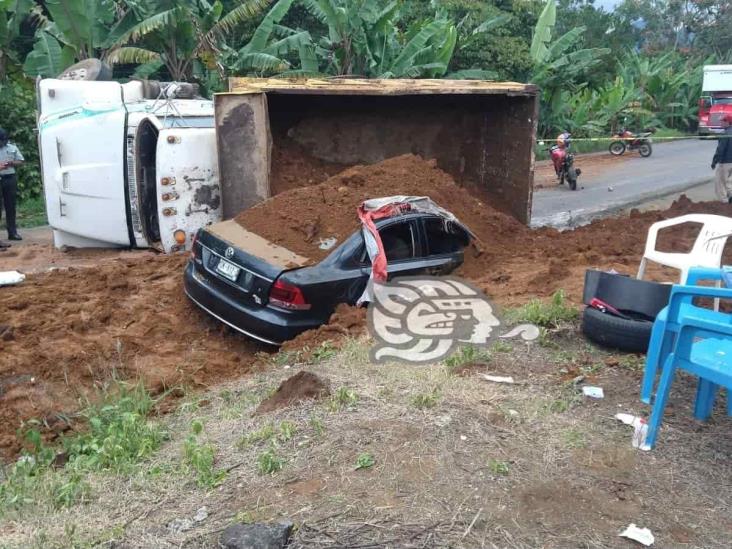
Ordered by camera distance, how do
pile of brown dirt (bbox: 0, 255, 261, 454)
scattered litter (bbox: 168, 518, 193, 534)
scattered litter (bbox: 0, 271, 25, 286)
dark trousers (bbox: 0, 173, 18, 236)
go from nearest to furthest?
1. scattered litter (bbox: 168, 518, 193, 534)
2. pile of brown dirt (bbox: 0, 255, 261, 454)
3. scattered litter (bbox: 0, 271, 25, 286)
4. dark trousers (bbox: 0, 173, 18, 236)

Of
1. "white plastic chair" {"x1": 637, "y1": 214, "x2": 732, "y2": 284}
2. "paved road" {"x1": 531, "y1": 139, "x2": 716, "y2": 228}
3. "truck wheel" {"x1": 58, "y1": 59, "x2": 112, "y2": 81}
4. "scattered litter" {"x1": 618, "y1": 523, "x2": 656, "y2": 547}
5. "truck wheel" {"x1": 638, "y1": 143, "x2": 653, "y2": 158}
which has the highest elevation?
"truck wheel" {"x1": 58, "y1": 59, "x2": 112, "y2": 81}

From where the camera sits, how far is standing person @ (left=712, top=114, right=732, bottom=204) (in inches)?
472

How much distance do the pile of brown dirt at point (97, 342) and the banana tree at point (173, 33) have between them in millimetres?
7009

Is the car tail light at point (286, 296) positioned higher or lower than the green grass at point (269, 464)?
higher

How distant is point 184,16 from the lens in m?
14.3

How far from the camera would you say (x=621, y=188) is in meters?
17.1

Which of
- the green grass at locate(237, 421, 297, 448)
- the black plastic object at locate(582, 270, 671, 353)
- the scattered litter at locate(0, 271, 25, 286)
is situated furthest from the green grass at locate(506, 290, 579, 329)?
the scattered litter at locate(0, 271, 25, 286)

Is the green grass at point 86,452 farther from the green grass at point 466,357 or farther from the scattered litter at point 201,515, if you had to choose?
the green grass at point 466,357

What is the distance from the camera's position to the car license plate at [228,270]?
653 centimetres

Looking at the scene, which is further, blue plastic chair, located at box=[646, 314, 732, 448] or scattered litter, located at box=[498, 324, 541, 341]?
scattered litter, located at box=[498, 324, 541, 341]

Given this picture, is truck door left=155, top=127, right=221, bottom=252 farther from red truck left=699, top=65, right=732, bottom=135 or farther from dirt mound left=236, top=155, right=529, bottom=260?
red truck left=699, top=65, right=732, bottom=135

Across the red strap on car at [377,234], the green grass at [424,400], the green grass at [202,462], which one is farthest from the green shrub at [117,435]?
the red strap on car at [377,234]

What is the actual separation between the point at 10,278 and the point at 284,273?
415 cm

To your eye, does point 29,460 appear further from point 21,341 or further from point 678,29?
point 678,29
